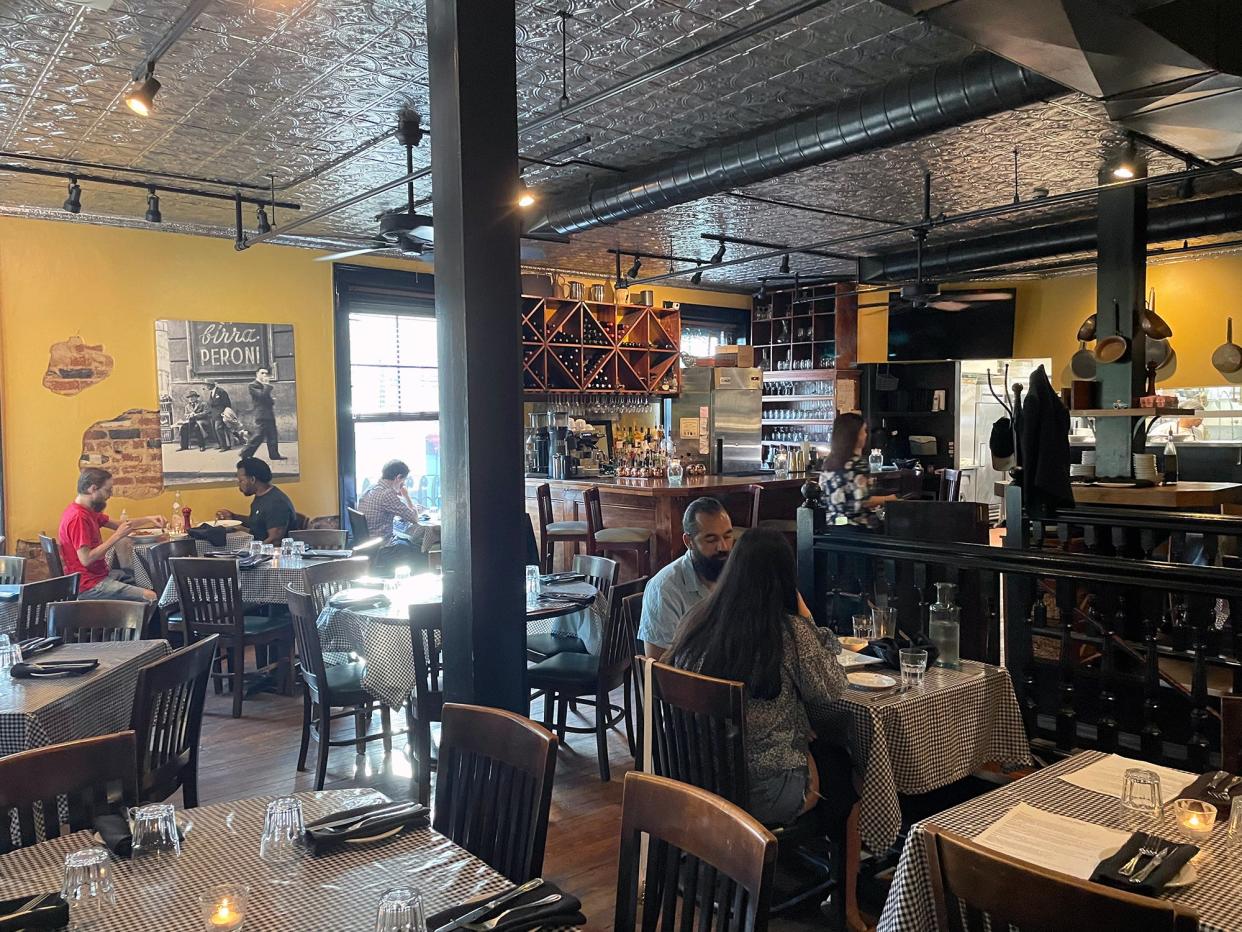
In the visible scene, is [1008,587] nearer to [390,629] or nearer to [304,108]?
[390,629]

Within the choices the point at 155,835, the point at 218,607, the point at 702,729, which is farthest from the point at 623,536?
the point at 155,835

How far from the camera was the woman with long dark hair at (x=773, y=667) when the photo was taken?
2.91m

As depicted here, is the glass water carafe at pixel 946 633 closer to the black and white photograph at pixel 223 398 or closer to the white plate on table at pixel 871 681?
the white plate on table at pixel 871 681

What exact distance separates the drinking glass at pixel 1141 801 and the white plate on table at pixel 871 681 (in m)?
0.99

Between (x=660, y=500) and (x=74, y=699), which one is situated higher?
(x=660, y=500)

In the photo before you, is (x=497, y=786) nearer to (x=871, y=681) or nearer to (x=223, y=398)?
(x=871, y=681)

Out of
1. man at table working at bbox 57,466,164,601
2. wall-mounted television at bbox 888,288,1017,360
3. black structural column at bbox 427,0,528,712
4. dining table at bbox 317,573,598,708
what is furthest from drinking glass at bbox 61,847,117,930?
wall-mounted television at bbox 888,288,1017,360

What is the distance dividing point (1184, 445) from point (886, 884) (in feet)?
26.2

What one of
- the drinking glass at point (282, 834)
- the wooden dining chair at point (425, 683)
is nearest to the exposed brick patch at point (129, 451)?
the wooden dining chair at point (425, 683)

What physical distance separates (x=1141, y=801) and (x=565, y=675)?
2922 millimetres

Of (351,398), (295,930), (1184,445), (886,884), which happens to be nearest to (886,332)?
(1184,445)

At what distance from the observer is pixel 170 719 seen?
3.21 meters

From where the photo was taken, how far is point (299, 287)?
8664 millimetres

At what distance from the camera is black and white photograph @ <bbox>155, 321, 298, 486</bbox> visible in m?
7.98
